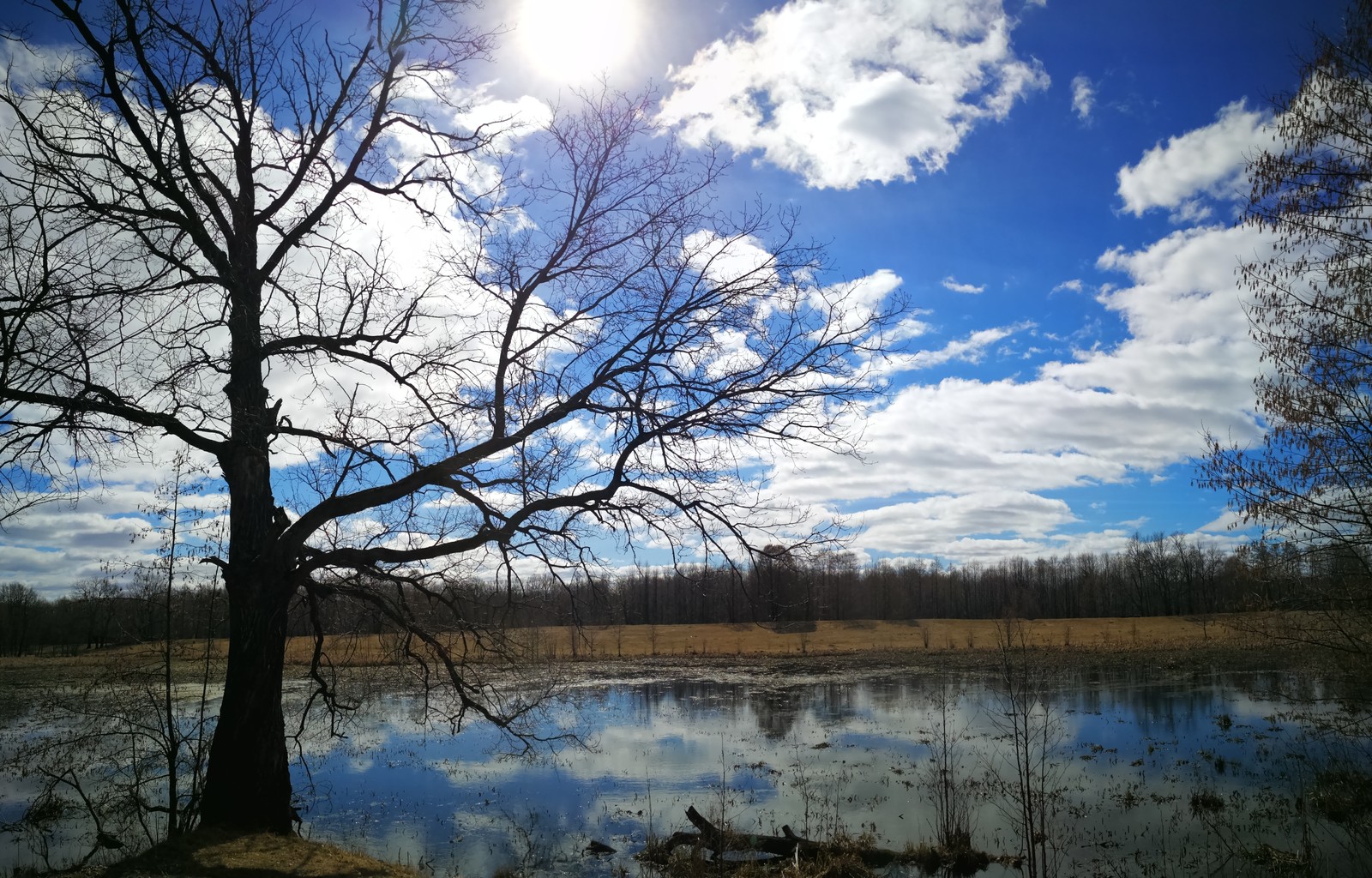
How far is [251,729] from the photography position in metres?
9.77

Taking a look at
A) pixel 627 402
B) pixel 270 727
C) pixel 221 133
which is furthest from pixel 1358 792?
pixel 221 133

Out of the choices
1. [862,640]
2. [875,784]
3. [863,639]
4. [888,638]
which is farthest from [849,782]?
[863,639]

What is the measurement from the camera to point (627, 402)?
392 inches

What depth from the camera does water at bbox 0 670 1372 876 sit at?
41.3 ft

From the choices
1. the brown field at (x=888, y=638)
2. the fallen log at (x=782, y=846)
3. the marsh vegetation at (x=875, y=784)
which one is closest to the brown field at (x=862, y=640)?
the brown field at (x=888, y=638)

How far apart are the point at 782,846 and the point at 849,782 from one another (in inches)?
214

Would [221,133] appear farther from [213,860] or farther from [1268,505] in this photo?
[1268,505]

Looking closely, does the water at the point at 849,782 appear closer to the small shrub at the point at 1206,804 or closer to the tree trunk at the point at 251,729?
the small shrub at the point at 1206,804

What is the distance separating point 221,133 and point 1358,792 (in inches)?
784

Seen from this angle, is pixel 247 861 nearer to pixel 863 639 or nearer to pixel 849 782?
pixel 849 782

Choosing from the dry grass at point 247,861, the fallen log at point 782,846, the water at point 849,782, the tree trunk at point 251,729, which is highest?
the tree trunk at point 251,729

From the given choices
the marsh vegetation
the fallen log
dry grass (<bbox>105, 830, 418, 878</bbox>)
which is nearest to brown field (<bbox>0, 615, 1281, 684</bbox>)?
the marsh vegetation

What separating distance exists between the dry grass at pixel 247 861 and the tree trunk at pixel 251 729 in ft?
1.33

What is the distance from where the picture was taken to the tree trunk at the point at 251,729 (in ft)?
31.7
